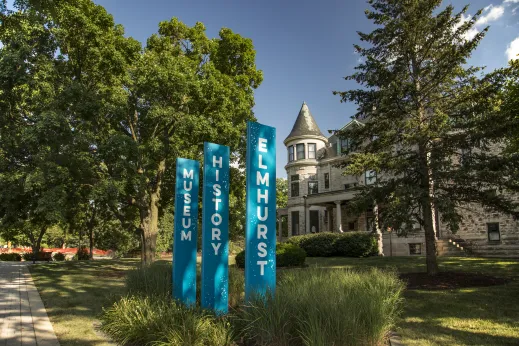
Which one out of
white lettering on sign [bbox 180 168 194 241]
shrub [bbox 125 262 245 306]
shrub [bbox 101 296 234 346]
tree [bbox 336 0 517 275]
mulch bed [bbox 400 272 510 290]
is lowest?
mulch bed [bbox 400 272 510 290]

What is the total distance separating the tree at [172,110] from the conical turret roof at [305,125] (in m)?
18.8

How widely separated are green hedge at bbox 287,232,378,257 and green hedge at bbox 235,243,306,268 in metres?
7.87

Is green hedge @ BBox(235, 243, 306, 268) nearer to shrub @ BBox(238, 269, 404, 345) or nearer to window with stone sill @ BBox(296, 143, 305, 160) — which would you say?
shrub @ BBox(238, 269, 404, 345)

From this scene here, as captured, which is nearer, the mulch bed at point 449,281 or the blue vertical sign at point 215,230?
the blue vertical sign at point 215,230

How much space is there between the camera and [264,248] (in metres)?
7.34

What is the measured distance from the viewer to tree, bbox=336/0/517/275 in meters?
13.2

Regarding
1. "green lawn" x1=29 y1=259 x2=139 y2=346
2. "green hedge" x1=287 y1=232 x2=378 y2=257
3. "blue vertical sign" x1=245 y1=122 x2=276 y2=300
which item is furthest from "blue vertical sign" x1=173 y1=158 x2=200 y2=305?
"green hedge" x1=287 y1=232 x2=378 y2=257

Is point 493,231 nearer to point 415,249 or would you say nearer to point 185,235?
point 415,249

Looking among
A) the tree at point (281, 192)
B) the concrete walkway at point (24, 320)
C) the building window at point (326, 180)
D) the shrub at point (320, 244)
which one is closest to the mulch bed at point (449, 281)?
the concrete walkway at point (24, 320)

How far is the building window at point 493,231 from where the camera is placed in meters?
26.9

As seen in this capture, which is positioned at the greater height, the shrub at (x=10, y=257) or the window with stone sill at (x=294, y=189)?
the window with stone sill at (x=294, y=189)

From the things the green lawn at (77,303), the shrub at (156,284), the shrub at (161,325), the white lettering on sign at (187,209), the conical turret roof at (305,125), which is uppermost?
the conical turret roof at (305,125)

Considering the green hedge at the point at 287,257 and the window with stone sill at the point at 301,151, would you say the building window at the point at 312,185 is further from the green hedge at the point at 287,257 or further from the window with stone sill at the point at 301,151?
the green hedge at the point at 287,257

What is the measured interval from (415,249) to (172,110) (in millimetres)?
22513
